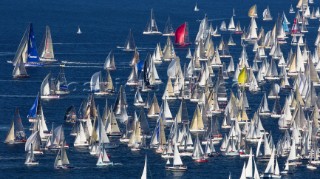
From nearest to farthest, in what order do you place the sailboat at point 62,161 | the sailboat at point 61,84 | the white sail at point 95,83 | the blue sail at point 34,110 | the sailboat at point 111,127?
the sailboat at point 62,161 < the sailboat at point 111,127 < the blue sail at point 34,110 < the sailboat at point 61,84 < the white sail at point 95,83

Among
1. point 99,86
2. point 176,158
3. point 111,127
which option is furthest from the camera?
point 99,86

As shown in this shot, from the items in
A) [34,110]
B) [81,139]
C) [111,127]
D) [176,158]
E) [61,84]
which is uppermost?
[61,84]

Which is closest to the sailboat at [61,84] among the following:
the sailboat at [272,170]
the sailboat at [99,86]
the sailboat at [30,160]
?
the sailboat at [99,86]

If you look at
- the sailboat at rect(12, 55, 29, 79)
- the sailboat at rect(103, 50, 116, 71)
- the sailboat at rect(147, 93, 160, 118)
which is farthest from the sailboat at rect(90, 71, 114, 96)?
the sailboat at rect(103, 50, 116, 71)

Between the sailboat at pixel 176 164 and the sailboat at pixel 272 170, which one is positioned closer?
the sailboat at pixel 272 170

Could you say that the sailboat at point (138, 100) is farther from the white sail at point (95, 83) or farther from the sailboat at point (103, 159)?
the sailboat at point (103, 159)

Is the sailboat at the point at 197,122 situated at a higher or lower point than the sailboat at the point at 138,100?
lower

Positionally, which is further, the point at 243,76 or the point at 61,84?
the point at 243,76

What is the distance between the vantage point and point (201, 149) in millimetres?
146250

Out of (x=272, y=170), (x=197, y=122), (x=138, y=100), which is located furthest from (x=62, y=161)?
(x=138, y=100)

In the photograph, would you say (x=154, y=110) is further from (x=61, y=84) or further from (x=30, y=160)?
(x=30, y=160)

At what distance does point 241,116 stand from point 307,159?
17740 mm

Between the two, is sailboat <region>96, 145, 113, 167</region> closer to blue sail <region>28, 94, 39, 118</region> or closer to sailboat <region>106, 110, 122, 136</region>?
sailboat <region>106, 110, 122, 136</region>

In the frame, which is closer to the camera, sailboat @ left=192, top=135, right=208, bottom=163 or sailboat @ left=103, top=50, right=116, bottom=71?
sailboat @ left=192, top=135, right=208, bottom=163
